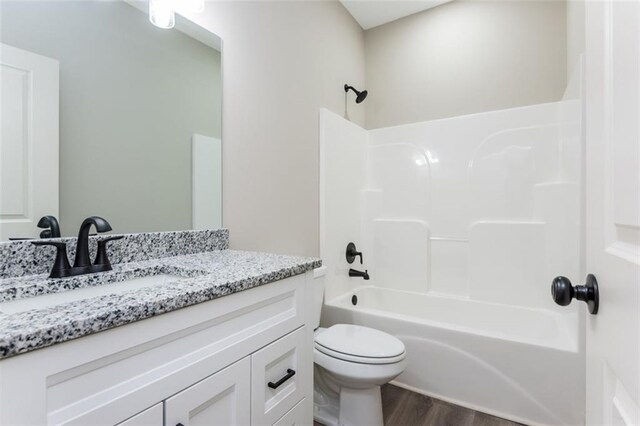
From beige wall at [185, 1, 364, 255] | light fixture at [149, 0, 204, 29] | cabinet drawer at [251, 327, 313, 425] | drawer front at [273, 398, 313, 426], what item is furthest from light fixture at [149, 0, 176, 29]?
drawer front at [273, 398, 313, 426]

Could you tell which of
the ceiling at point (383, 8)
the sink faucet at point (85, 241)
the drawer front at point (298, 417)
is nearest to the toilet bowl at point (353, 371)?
the drawer front at point (298, 417)

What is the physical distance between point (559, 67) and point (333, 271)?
2199 mm

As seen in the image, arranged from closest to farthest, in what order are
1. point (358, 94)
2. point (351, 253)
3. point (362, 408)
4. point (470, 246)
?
point (362, 408), point (470, 246), point (351, 253), point (358, 94)

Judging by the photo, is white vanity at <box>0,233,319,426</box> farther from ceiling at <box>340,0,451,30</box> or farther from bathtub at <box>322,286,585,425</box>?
ceiling at <box>340,0,451,30</box>

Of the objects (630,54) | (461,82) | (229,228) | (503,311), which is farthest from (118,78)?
(503,311)

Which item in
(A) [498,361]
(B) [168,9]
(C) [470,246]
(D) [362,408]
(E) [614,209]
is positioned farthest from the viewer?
(C) [470,246]

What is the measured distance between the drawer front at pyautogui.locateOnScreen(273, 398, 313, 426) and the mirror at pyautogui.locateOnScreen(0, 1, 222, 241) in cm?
83

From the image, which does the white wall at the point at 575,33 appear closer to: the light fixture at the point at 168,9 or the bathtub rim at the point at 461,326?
the bathtub rim at the point at 461,326

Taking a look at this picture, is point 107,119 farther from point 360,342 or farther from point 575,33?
point 575,33

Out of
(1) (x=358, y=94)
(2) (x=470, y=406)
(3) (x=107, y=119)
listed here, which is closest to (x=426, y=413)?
(2) (x=470, y=406)

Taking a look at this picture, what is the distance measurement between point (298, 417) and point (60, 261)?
35.8 inches

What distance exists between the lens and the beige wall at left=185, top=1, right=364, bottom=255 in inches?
61.7

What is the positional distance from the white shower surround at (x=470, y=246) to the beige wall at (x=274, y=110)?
21 centimetres

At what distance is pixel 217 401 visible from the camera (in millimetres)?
808
